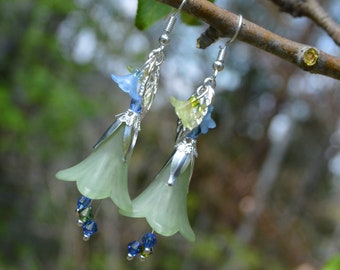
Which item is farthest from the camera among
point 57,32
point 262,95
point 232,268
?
point 262,95

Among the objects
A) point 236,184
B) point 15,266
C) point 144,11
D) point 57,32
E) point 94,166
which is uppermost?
point 144,11

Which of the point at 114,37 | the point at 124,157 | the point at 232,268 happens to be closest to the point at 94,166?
the point at 124,157

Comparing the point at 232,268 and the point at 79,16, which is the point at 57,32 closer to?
the point at 79,16

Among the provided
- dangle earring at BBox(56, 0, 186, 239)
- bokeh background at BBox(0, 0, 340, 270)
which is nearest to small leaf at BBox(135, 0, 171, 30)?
dangle earring at BBox(56, 0, 186, 239)

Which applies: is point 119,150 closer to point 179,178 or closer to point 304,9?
point 179,178

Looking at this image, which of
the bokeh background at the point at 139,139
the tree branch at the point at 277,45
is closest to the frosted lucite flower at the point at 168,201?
the tree branch at the point at 277,45

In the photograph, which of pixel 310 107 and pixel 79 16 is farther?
pixel 310 107

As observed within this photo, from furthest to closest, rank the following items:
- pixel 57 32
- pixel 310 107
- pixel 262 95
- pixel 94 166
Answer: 1. pixel 262 95
2. pixel 310 107
3. pixel 57 32
4. pixel 94 166

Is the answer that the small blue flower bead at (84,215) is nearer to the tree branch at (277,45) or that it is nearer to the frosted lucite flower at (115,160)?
the frosted lucite flower at (115,160)

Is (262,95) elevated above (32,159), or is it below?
above
